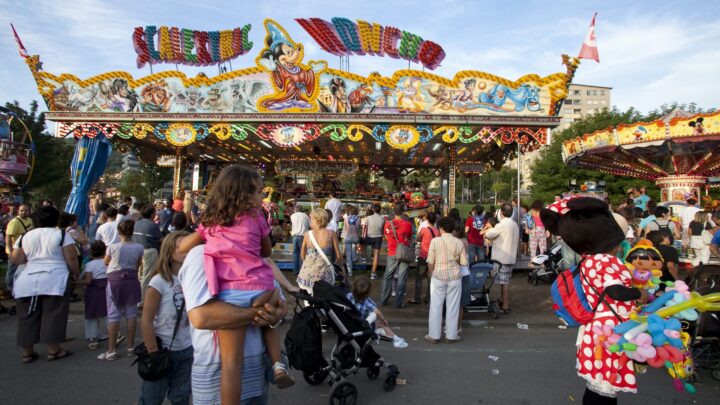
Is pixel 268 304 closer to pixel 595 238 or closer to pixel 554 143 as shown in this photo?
pixel 595 238

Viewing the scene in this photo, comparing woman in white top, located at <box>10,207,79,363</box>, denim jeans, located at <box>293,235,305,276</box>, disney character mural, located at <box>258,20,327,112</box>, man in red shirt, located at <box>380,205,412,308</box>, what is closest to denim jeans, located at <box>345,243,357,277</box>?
denim jeans, located at <box>293,235,305,276</box>

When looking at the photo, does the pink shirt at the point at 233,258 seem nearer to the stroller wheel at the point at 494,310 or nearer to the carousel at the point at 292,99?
the stroller wheel at the point at 494,310

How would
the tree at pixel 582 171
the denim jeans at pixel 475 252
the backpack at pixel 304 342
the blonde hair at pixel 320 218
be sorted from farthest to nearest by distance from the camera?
the tree at pixel 582 171, the denim jeans at pixel 475 252, the blonde hair at pixel 320 218, the backpack at pixel 304 342

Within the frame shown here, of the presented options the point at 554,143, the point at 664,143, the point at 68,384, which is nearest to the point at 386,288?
the point at 68,384

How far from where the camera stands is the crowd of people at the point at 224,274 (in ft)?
6.03

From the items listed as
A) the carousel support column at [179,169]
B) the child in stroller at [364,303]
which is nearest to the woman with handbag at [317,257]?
the child in stroller at [364,303]

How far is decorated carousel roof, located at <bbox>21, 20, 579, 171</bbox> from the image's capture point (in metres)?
10.2

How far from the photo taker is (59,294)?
4348 millimetres

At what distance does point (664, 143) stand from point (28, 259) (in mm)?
16301

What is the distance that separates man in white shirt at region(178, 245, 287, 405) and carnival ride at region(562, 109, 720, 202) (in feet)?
48.3

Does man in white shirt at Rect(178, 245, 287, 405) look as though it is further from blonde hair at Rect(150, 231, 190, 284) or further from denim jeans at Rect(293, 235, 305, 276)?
denim jeans at Rect(293, 235, 305, 276)

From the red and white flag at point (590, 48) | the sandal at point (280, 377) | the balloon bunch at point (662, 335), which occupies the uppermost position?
the red and white flag at point (590, 48)

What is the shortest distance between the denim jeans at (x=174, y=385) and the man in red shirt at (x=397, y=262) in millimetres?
4440

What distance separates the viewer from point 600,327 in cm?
236
